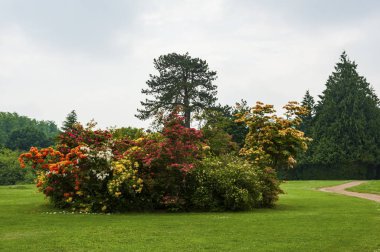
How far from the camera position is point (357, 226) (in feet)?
42.7

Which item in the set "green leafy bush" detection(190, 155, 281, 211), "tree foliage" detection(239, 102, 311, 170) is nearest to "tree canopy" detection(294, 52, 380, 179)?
"tree foliage" detection(239, 102, 311, 170)

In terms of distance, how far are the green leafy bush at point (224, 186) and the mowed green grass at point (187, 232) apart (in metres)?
2.07

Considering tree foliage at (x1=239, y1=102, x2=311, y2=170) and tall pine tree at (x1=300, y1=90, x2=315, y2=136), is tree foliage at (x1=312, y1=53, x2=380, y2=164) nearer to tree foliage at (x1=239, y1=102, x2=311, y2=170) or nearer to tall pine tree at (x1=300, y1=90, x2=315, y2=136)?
tall pine tree at (x1=300, y1=90, x2=315, y2=136)

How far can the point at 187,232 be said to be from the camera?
461 inches

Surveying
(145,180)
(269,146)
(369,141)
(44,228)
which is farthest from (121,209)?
(369,141)

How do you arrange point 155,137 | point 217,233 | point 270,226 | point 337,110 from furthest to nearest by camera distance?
1. point 337,110
2. point 155,137
3. point 270,226
4. point 217,233

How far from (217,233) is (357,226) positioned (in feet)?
14.6

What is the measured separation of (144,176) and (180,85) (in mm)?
46428

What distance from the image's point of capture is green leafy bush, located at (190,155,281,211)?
1784 cm

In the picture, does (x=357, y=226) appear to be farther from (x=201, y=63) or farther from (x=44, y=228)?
(x=201, y=63)

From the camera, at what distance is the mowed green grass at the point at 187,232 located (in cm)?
969

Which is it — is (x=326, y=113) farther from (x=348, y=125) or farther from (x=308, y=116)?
(x=308, y=116)

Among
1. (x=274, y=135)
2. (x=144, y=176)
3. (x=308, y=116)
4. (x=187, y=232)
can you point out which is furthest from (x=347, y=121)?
(x=187, y=232)

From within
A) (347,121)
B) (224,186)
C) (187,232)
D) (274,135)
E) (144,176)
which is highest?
(347,121)
